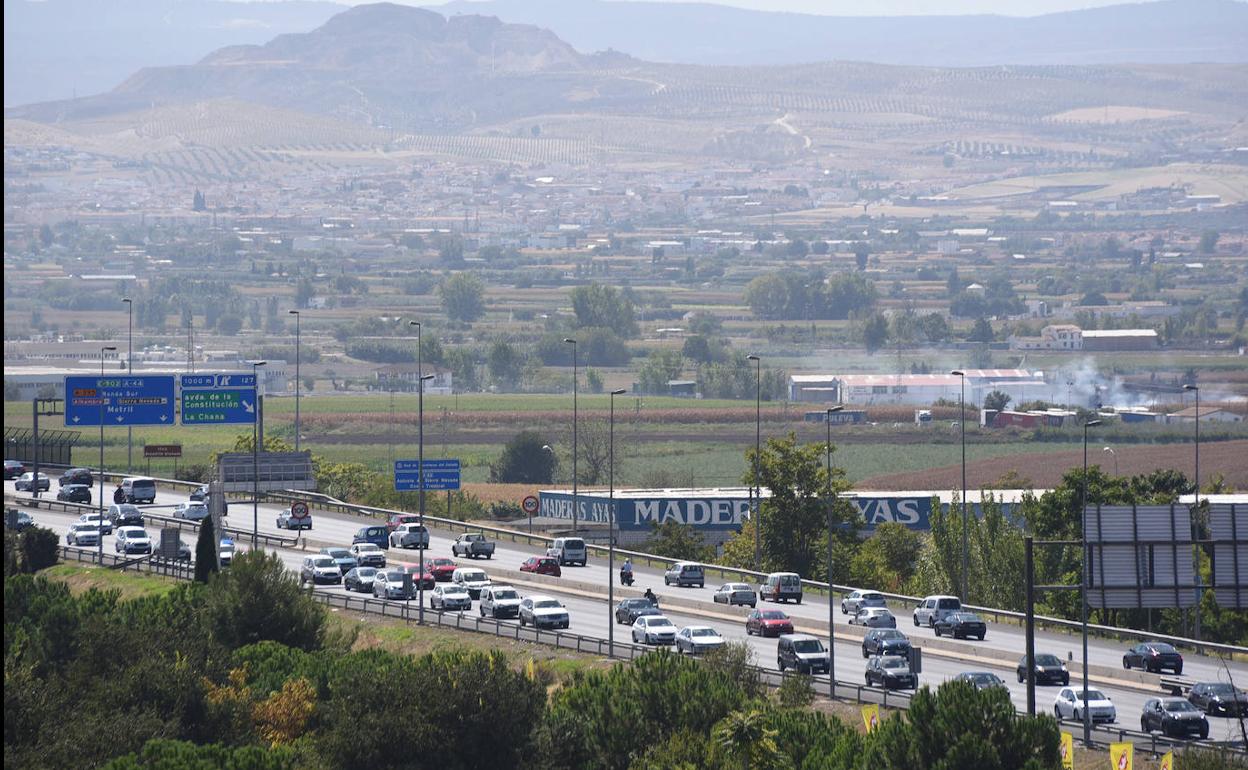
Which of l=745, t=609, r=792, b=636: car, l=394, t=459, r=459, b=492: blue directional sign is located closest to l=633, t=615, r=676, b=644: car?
l=745, t=609, r=792, b=636: car

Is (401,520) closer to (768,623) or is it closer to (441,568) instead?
(441,568)

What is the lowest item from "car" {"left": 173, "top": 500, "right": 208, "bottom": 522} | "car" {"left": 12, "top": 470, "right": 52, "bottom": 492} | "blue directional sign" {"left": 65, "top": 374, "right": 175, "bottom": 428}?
"car" {"left": 173, "top": 500, "right": 208, "bottom": 522}

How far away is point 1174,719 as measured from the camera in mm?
38219

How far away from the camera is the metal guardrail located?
161ft

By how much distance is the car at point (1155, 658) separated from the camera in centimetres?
4578

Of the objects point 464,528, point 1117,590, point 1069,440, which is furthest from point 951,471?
point 1117,590

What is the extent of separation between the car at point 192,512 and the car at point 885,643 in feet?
107

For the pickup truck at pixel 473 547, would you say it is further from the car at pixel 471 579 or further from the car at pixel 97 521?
the car at pixel 97 521

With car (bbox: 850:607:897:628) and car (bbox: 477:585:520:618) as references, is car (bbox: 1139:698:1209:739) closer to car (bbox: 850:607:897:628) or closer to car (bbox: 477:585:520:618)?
car (bbox: 850:607:897:628)

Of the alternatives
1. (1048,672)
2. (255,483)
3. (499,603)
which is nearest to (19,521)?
(255,483)

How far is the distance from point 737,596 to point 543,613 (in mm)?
6496

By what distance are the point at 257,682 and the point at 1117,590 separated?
62.0ft

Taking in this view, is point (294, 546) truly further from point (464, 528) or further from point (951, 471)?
point (951, 471)

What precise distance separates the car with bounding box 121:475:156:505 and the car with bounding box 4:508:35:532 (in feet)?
16.0
